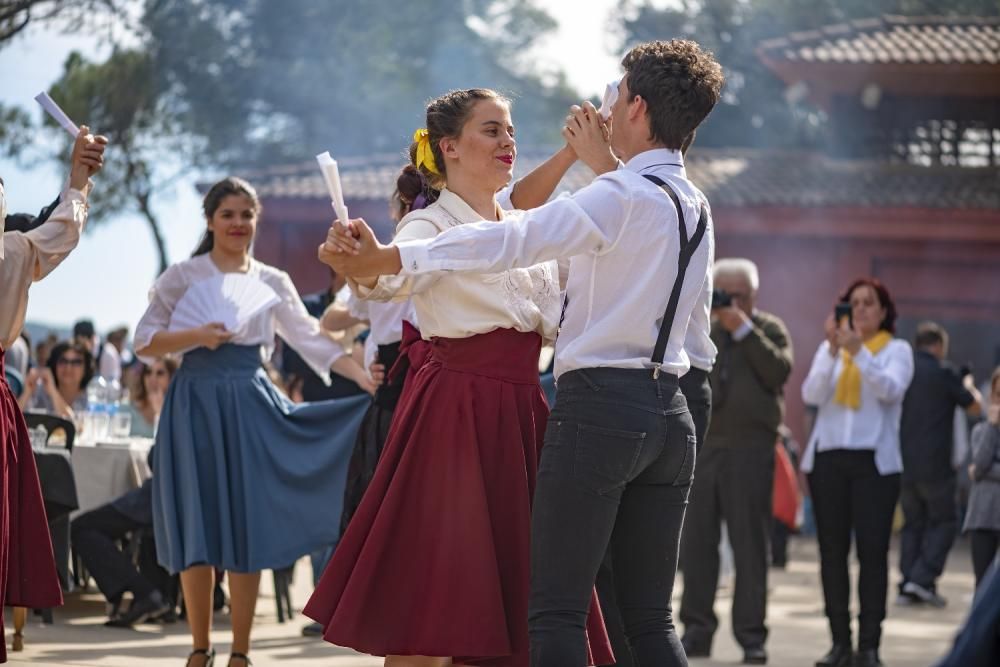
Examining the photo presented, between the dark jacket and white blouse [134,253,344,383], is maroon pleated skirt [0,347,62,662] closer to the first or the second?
white blouse [134,253,344,383]

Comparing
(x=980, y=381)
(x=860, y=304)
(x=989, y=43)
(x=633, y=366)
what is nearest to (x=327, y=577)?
(x=633, y=366)

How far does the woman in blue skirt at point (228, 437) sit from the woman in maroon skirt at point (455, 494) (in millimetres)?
1853

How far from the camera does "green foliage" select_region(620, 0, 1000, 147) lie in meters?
34.6

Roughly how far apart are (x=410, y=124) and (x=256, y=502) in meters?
31.5

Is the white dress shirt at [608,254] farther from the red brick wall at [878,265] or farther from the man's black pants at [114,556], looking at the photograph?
the red brick wall at [878,265]

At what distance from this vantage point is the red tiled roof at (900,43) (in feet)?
70.8

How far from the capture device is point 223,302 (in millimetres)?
5816

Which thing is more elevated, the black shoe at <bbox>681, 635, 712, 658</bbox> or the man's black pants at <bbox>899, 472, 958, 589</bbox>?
the man's black pants at <bbox>899, 472, 958, 589</bbox>

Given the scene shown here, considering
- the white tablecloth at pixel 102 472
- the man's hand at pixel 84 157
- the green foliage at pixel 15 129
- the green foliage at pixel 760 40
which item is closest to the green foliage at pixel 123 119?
the green foliage at pixel 15 129

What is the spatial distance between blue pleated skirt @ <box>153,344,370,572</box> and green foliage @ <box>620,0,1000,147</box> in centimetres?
2936

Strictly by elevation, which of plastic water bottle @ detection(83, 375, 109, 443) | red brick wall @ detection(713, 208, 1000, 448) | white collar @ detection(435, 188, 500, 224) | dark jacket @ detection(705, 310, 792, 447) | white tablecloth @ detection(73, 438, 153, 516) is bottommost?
white tablecloth @ detection(73, 438, 153, 516)

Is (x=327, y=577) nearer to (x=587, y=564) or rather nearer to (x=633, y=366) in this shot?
(x=587, y=564)

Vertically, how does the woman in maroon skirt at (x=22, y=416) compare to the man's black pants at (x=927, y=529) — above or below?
above

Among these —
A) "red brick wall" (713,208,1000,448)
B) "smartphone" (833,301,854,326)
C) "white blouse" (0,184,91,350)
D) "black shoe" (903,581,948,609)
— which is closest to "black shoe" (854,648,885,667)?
"smartphone" (833,301,854,326)
